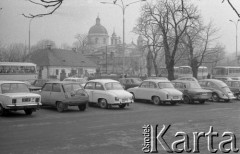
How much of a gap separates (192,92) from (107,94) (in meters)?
7.41

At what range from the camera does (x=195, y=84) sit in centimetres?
2544

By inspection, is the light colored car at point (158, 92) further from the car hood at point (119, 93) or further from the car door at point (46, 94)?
the car door at point (46, 94)

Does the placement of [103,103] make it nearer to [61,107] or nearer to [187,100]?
[61,107]

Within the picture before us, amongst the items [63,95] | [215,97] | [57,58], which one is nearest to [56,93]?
[63,95]

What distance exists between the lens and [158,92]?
22469 mm

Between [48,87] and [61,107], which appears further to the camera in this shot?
[48,87]

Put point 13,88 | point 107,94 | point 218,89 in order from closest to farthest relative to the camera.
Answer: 1. point 13,88
2. point 107,94
3. point 218,89

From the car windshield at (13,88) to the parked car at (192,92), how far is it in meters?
12.4

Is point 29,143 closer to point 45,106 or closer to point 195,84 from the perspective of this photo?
point 45,106

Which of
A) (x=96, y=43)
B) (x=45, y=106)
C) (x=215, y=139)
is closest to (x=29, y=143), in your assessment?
(x=215, y=139)

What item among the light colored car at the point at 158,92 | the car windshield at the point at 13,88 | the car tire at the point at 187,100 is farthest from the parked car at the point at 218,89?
the car windshield at the point at 13,88

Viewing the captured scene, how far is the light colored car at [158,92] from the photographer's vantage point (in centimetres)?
2216

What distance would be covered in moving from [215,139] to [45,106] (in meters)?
11.3

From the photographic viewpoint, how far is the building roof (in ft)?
225
